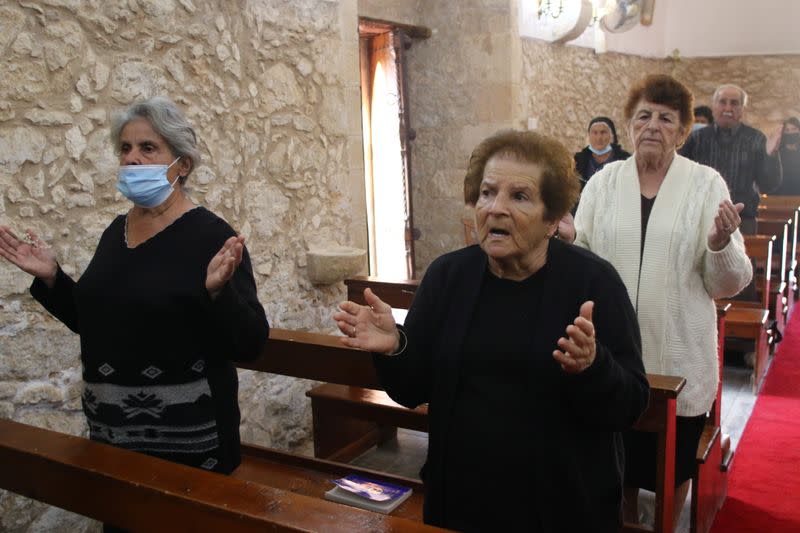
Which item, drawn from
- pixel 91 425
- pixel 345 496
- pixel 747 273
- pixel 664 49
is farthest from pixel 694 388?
pixel 664 49

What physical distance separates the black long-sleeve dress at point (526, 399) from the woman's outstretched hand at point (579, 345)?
0.17 feet

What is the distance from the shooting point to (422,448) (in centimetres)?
423

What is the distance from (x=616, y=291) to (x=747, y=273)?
1.00 meters

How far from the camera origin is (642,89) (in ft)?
8.50

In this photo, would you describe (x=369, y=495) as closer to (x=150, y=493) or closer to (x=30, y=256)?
(x=150, y=493)

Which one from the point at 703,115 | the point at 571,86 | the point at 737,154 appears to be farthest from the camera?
the point at 571,86

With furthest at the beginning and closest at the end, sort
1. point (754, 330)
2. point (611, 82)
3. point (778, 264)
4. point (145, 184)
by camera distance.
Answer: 1. point (611, 82)
2. point (778, 264)
3. point (754, 330)
4. point (145, 184)

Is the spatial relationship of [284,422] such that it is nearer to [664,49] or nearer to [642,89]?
[642,89]

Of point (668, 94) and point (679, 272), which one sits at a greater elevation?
point (668, 94)

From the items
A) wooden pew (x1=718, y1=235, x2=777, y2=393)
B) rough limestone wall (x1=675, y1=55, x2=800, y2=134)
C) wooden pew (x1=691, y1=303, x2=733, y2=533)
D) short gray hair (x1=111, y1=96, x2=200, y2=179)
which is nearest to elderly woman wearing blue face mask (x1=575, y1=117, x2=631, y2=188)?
wooden pew (x1=718, y1=235, x2=777, y2=393)

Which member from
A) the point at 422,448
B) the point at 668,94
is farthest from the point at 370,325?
the point at 422,448

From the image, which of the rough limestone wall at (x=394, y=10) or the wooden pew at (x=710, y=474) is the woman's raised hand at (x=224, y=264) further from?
the rough limestone wall at (x=394, y=10)

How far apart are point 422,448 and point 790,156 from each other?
876 centimetres

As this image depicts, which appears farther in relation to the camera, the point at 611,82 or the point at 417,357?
the point at 611,82
